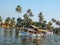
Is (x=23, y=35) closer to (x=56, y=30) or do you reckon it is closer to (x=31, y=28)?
(x=31, y=28)

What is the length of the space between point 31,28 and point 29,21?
287 feet

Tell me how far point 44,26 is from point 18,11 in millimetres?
25943

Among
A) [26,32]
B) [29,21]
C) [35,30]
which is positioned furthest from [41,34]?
[29,21]

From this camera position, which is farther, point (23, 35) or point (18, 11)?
point (18, 11)

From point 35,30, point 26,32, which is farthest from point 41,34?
point 26,32

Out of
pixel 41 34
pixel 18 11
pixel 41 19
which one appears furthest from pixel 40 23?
pixel 41 34

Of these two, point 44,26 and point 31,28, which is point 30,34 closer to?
point 31,28

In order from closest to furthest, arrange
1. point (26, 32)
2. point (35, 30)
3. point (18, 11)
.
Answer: point (26, 32)
point (35, 30)
point (18, 11)

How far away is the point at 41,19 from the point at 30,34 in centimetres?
9976

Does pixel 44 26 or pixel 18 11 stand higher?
pixel 18 11

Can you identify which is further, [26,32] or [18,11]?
[18,11]

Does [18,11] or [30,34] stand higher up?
[18,11]

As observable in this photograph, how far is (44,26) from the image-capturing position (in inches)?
7643

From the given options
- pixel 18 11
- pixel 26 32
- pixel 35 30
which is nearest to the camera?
pixel 26 32
